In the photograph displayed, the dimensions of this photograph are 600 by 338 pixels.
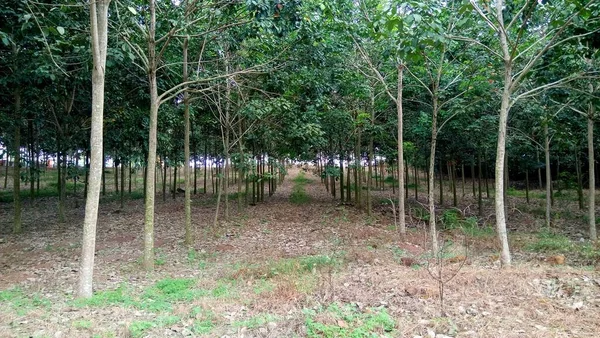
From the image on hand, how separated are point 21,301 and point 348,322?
4.91 metres

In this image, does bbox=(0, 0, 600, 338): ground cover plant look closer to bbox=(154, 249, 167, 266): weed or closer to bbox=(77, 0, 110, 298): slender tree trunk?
bbox=(77, 0, 110, 298): slender tree trunk

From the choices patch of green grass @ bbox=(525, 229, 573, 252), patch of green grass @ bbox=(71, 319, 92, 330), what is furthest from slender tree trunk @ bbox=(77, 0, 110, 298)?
patch of green grass @ bbox=(525, 229, 573, 252)

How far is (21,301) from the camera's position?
5.37 metres

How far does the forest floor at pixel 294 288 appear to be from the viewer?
4211 mm

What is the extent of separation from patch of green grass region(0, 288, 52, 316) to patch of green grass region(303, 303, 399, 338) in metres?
3.89

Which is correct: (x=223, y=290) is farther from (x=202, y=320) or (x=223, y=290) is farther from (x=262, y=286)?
(x=202, y=320)

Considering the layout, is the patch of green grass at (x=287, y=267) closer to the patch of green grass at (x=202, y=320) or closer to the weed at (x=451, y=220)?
the patch of green grass at (x=202, y=320)

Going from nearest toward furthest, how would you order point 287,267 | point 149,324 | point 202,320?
point 149,324, point 202,320, point 287,267

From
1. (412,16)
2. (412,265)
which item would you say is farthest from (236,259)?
(412,16)

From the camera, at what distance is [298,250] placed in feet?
31.8

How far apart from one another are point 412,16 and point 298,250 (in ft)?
22.3

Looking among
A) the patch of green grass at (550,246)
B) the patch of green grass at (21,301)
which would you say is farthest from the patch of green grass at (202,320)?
the patch of green grass at (550,246)

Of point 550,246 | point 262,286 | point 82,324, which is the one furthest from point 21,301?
point 550,246

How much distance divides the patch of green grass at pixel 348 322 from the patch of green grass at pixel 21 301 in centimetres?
389
